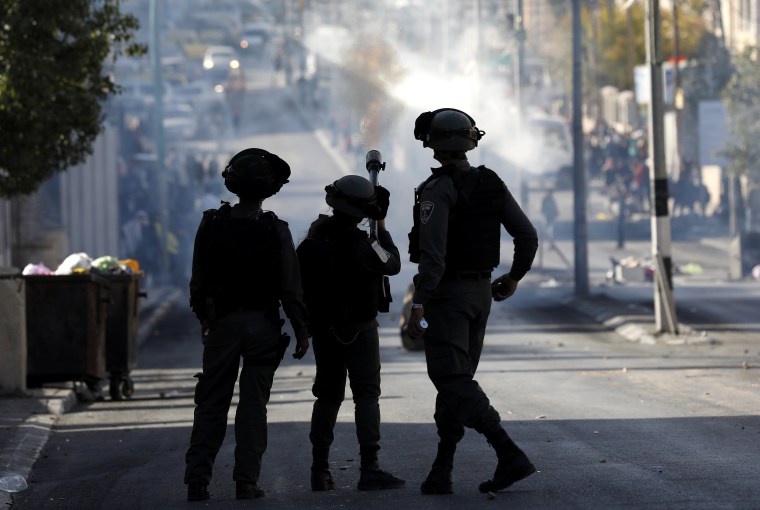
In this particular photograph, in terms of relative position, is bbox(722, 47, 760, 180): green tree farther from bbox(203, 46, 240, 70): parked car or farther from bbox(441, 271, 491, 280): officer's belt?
bbox(203, 46, 240, 70): parked car

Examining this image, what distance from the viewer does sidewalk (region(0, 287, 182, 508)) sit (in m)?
10.0

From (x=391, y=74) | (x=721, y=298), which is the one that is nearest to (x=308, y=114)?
(x=391, y=74)

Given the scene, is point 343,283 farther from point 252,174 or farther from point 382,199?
point 252,174

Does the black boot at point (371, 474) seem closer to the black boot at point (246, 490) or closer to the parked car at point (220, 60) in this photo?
the black boot at point (246, 490)

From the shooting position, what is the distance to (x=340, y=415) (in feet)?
39.4

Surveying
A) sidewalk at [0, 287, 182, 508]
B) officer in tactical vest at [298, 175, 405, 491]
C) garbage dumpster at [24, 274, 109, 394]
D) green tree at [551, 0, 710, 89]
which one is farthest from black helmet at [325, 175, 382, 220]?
green tree at [551, 0, 710, 89]

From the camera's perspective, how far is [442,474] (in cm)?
777

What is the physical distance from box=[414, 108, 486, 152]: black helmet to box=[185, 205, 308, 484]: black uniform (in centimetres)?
87

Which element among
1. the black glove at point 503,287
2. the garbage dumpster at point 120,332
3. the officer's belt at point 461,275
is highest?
the officer's belt at point 461,275

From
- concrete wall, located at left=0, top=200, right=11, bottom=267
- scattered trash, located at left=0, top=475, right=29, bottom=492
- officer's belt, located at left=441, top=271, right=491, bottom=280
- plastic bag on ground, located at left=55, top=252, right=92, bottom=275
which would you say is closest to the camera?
officer's belt, located at left=441, top=271, right=491, bottom=280

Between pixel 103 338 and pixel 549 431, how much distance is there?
5.31 m

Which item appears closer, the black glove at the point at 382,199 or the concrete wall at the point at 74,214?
the black glove at the point at 382,199

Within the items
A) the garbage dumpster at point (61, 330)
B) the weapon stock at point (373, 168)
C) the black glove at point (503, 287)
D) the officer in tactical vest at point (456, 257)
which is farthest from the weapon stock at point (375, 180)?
the garbage dumpster at point (61, 330)

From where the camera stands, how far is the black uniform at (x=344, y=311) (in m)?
8.03
